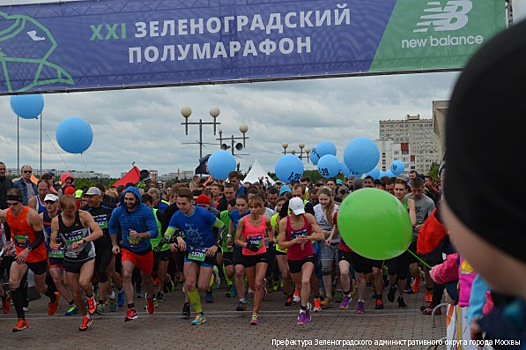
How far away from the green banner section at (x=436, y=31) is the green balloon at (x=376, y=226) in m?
4.38

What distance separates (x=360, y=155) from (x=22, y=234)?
1044cm

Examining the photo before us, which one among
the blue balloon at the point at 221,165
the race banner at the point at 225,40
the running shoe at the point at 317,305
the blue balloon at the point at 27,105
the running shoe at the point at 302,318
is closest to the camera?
the race banner at the point at 225,40

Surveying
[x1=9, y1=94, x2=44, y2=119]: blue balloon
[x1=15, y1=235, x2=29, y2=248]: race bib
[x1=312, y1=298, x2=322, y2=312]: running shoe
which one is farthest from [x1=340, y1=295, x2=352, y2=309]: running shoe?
[x1=9, y1=94, x2=44, y2=119]: blue balloon

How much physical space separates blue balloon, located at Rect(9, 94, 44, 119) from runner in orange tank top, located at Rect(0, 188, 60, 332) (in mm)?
5761

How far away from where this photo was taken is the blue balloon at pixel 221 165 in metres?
21.2

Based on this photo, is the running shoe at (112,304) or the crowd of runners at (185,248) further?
the running shoe at (112,304)

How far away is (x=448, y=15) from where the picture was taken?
965 cm

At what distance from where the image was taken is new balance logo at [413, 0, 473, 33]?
31.6ft

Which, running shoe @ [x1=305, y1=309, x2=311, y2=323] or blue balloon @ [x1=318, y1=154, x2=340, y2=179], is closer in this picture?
running shoe @ [x1=305, y1=309, x2=311, y2=323]

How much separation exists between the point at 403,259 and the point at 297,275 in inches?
72.6

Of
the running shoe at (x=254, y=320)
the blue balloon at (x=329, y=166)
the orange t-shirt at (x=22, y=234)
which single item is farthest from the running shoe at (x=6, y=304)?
the blue balloon at (x=329, y=166)

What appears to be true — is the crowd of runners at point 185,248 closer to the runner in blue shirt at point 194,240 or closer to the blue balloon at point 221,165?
the runner in blue shirt at point 194,240

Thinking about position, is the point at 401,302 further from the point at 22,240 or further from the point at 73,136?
the point at 73,136

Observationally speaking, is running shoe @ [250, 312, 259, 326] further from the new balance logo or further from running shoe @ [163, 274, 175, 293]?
the new balance logo
